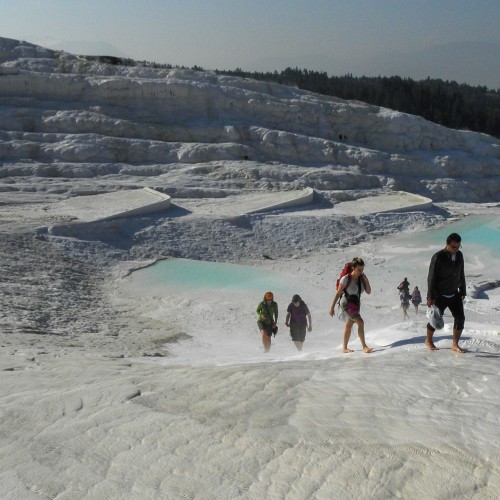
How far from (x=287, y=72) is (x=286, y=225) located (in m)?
55.0

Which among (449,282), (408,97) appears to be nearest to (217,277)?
(449,282)

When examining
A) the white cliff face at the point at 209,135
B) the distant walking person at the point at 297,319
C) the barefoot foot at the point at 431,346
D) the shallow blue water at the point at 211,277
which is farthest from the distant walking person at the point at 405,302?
the white cliff face at the point at 209,135

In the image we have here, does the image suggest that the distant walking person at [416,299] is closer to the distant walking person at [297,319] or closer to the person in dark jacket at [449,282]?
the distant walking person at [297,319]

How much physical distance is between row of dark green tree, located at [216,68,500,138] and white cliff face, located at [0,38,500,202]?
2764 centimetres

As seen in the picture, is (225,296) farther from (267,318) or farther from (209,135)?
(209,135)

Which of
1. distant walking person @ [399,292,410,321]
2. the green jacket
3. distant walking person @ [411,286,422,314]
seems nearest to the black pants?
the green jacket

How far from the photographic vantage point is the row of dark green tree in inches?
2493

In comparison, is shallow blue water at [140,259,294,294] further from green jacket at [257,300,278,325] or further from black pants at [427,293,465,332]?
black pants at [427,293,465,332]

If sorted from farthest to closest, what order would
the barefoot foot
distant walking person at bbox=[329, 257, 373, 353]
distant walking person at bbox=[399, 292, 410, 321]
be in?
distant walking person at bbox=[399, 292, 410, 321] < distant walking person at bbox=[329, 257, 373, 353] < the barefoot foot

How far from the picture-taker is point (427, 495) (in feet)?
12.3

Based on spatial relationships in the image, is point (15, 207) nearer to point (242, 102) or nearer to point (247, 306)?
point (247, 306)

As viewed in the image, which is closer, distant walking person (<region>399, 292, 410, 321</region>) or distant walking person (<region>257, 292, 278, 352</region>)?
distant walking person (<region>257, 292, 278, 352</region>)

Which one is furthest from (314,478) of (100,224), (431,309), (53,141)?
(53,141)

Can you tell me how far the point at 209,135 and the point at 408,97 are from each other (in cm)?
4019
